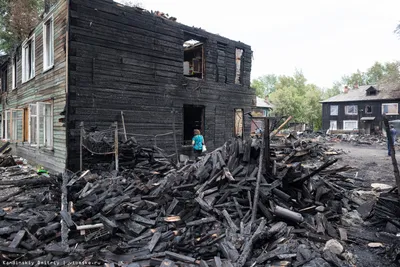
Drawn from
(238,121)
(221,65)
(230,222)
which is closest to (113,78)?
(221,65)

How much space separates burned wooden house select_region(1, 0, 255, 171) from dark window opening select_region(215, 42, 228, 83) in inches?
2.3

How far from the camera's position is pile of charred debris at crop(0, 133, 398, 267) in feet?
14.5

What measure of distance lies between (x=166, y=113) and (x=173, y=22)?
4.55 m

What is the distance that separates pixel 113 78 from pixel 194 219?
7.30 m

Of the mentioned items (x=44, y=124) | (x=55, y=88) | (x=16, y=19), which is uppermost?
(x=16, y=19)

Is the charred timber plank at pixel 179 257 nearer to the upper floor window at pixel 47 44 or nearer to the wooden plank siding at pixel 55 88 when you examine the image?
the wooden plank siding at pixel 55 88

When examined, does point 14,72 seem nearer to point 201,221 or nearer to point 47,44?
point 47,44

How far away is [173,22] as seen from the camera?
40.5 feet

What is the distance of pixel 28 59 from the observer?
560 inches

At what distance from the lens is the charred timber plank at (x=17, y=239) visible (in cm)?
442

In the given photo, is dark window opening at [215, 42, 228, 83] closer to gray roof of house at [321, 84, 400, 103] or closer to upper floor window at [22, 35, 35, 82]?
upper floor window at [22, 35, 35, 82]

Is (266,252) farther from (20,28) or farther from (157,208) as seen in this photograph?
(20,28)

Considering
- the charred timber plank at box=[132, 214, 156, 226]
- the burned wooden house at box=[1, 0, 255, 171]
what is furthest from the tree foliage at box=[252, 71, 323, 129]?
the charred timber plank at box=[132, 214, 156, 226]

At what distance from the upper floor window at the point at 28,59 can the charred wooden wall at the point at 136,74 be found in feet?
18.4
